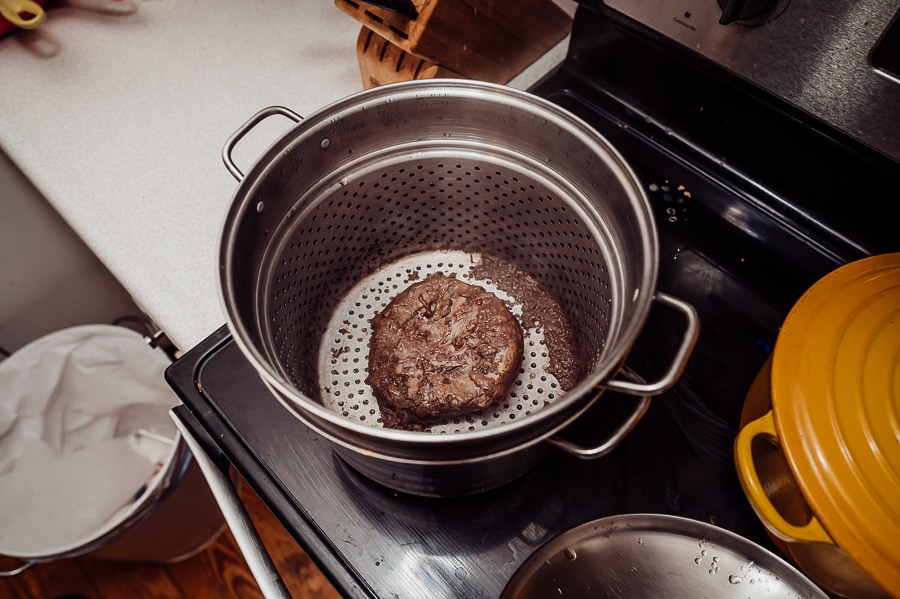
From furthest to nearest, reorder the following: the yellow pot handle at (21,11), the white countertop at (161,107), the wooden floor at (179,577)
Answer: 1. the wooden floor at (179,577)
2. the yellow pot handle at (21,11)
3. the white countertop at (161,107)

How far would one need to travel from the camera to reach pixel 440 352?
0.73m

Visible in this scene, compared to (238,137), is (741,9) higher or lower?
higher

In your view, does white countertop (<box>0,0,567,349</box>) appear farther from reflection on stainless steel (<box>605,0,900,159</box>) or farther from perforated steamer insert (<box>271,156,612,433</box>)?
reflection on stainless steel (<box>605,0,900,159</box>)

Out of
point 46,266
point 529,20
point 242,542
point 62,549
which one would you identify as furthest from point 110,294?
point 529,20

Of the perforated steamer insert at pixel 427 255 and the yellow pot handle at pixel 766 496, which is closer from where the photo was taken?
Answer: the yellow pot handle at pixel 766 496

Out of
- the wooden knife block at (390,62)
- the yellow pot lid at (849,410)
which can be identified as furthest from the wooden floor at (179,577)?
the yellow pot lid at (849,410)

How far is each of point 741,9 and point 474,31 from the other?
1.25 feet

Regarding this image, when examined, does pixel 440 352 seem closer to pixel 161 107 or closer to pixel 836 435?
pixel 836 435

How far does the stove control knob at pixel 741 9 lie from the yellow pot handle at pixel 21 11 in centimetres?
114

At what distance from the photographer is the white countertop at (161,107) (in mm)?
798

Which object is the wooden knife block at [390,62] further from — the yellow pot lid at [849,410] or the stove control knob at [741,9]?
the yellow pot lid at [849,410]

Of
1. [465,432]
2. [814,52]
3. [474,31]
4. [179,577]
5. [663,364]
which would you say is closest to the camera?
[465,432]

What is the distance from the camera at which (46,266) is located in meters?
1.12

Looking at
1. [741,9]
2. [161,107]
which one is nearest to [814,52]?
[741,9]
